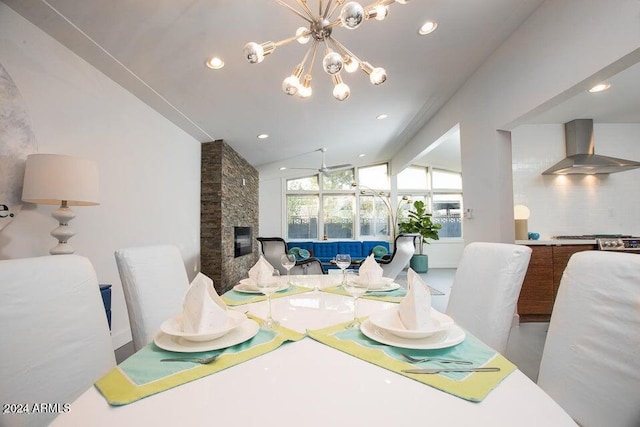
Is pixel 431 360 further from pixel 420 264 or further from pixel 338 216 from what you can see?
pixel 338 216

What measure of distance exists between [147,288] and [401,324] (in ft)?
3.27

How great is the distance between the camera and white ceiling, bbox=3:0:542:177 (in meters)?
1.96

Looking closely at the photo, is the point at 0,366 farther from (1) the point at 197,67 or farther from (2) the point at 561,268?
(2) the point at 561,268

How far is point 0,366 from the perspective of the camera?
64cm

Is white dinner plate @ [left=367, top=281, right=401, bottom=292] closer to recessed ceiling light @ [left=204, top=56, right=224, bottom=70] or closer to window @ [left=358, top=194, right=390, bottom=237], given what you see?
recessed ceiling light @ [left=204, top=56, right=224, bottom=70]

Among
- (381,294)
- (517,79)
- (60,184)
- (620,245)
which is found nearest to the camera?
(381,294)

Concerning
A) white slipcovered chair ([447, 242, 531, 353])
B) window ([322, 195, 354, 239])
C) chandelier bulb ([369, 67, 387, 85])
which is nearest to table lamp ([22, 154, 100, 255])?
chandelier bulb ([369, 67, 387, 85])

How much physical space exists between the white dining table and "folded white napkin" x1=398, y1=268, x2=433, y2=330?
203 millimetres

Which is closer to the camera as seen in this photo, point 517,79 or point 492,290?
point 492,290

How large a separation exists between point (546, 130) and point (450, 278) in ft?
10.4

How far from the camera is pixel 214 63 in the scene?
253 cm

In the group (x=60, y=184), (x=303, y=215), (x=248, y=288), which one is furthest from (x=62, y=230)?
(x=303, y=215)

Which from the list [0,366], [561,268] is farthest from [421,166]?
[0,366]

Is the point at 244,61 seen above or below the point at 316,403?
above
